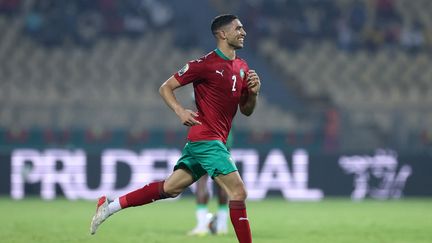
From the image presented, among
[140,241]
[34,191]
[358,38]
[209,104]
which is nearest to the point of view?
[209,104]

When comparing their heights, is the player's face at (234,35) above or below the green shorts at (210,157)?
above

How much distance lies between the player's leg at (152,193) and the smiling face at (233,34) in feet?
4.19

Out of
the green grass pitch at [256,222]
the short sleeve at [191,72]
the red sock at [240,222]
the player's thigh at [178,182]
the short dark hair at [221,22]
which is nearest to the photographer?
the red sock at [240,222]

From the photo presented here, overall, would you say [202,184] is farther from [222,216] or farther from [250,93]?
[250,93]

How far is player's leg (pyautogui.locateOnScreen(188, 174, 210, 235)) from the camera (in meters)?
11.9

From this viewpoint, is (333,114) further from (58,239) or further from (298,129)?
(58,239)

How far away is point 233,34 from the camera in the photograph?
28.7ft

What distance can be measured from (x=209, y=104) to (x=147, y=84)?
14406mm

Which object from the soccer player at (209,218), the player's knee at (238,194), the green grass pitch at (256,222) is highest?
the player's knee at (238,194)

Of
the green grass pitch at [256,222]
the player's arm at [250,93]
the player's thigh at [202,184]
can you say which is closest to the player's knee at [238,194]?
the player's arm at [250,93]

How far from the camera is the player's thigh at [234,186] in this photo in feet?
27.7

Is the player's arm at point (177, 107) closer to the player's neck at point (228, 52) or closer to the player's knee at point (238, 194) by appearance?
the player's neck at point (228, 52)

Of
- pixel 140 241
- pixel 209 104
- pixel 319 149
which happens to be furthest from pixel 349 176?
pixel 209 104

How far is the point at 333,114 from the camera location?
19172mm
